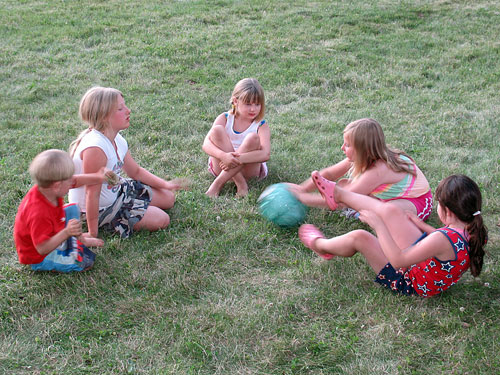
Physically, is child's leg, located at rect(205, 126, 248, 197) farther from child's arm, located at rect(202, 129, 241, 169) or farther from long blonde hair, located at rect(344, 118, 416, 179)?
long blonde hair, located at rect(344, 118, 416, 179)

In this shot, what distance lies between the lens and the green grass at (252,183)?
3119 mm

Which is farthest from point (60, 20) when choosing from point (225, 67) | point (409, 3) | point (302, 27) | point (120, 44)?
point (409, 3)

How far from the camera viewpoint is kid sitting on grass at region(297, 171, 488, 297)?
10.3 ft

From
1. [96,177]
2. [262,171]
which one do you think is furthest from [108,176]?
[262,171]

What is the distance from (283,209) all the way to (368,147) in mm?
872

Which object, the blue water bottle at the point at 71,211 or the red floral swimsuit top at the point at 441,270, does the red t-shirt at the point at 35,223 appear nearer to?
the blue water bottle at the point at 71,211

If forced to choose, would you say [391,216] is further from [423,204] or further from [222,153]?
[222,153]

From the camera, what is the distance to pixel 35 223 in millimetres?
3389

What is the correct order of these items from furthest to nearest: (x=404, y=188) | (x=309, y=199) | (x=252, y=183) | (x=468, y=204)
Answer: (x=252, y=183) → (x=309, y=199) → (x=404, y=188) → (x=468, y=204)

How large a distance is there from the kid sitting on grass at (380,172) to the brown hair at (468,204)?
33.1 inches

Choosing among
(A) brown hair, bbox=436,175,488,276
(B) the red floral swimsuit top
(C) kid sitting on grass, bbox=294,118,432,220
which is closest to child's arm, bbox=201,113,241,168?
(C) kid sitting on grass, bbox=294,118,432,220

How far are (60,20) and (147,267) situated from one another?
8.27 metres

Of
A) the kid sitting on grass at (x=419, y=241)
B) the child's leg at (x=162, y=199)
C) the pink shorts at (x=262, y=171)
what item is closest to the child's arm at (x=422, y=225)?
the kid sitting on grass at (x=419, y=241)

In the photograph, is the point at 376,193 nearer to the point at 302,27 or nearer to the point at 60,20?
the point at 302,27
